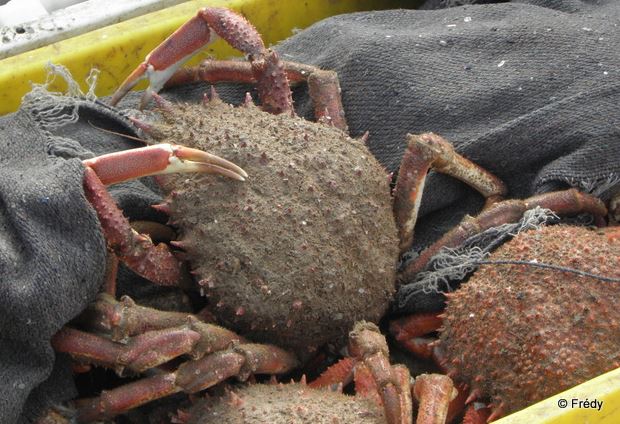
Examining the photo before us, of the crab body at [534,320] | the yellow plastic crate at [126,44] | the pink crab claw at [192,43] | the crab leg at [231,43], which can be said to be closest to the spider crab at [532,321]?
the crab body at [534,320]

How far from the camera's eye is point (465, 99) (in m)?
1.72

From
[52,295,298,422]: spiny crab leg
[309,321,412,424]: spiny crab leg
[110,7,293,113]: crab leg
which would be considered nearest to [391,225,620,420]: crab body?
[309,321,412,424]: spiny crab leg

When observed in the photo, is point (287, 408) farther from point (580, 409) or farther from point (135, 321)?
point (580, 409)

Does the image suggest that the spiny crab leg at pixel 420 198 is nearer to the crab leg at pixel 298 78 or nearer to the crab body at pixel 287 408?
the crab leg at pixel 298 78

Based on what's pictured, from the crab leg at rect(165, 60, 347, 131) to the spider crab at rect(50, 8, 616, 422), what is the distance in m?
0.15

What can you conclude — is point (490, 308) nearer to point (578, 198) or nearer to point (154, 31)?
point (578, 198)

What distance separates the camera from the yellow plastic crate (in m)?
1.83

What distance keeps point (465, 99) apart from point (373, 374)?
637 millimetres

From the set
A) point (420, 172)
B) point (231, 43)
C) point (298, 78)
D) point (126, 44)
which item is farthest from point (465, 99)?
point (126, 44)

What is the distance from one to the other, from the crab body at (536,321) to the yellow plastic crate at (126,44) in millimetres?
889

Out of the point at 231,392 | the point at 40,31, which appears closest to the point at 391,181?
the point at 231,392

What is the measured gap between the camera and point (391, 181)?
5.57 feet

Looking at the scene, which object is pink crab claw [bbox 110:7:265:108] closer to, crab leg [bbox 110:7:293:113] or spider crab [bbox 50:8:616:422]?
crab leg [bbox 110:7:293:113]

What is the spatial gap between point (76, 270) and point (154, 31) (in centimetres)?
85
